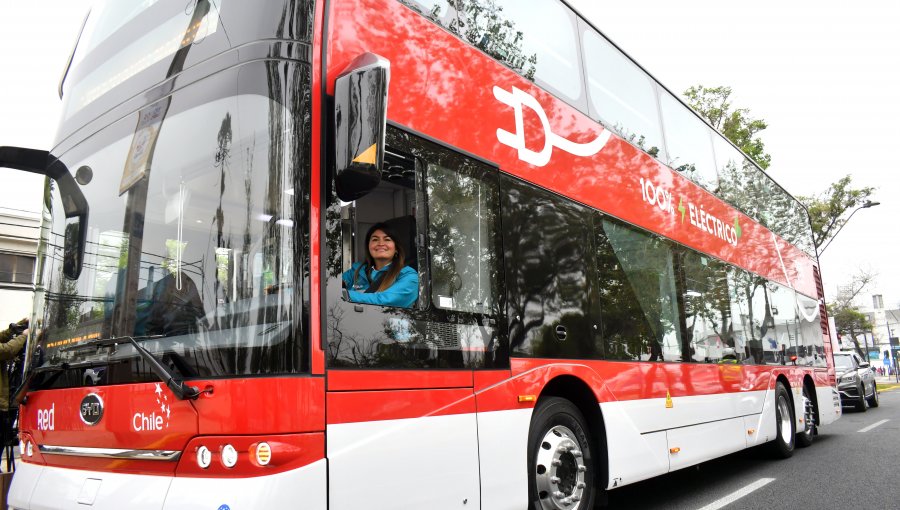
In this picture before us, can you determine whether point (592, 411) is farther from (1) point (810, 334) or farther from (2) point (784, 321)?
(1) point (810, 334)

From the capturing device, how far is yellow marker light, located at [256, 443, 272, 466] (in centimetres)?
263

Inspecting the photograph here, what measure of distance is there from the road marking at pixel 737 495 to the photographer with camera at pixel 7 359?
5.90 m

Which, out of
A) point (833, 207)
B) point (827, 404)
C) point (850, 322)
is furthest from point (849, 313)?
point (827, 404)

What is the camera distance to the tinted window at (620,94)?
5969mm

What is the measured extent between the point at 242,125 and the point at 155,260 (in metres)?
0.78

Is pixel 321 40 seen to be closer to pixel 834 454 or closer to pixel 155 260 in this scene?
pixel 155 260

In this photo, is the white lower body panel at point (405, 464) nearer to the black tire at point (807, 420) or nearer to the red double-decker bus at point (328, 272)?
the red double-decker bus at point (328, 272)

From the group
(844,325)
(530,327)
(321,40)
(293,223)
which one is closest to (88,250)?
(293,223)

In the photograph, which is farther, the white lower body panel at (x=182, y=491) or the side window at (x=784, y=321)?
the side window at (x=784, y=321)

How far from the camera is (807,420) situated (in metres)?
9.87

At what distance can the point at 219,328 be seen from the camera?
2.78 metres

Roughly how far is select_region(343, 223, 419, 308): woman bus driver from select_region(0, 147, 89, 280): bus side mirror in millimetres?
1525

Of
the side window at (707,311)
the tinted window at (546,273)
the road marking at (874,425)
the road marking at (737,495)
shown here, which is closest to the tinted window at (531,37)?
the tinted window at (546,273)

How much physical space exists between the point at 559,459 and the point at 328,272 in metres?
2.34
